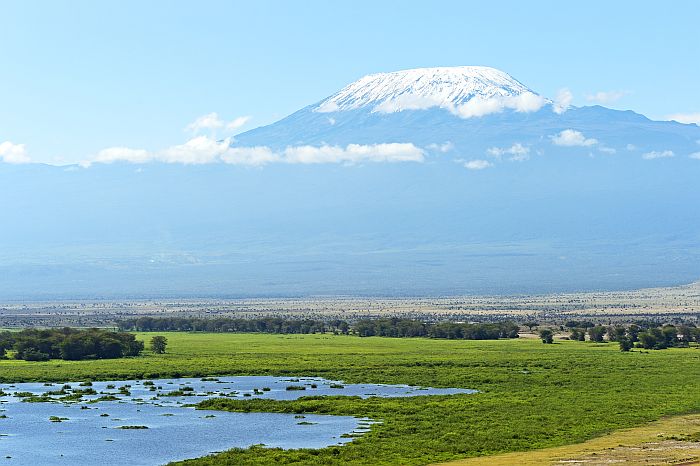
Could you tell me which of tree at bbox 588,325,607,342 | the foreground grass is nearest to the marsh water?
the foreground grass

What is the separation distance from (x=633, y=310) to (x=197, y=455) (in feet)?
476

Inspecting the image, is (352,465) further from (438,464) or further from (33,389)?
(33,389)

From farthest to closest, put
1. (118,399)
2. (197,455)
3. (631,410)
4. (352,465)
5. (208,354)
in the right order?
(208,354) < (118,399) < (631,410) < (197,455) < (352,465)

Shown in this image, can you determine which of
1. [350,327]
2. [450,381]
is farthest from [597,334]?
[450,381]

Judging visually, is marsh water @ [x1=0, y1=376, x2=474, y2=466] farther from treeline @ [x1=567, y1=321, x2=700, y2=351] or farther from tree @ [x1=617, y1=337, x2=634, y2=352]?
treeline @ [x1=567, y1=321, x2=700, y2=351]

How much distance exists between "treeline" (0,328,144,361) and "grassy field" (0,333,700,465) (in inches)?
105

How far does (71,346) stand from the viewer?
91.4 metres

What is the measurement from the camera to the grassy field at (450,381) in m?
48.2

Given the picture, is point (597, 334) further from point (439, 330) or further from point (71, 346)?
point (71, 346)

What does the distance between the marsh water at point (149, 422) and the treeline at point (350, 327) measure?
4627 centimetres

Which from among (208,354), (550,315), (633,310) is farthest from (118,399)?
(633,310)

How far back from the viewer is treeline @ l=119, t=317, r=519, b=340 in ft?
389

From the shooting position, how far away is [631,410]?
57875mm

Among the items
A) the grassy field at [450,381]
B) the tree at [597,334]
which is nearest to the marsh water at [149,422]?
the grassy field at [450,381]
